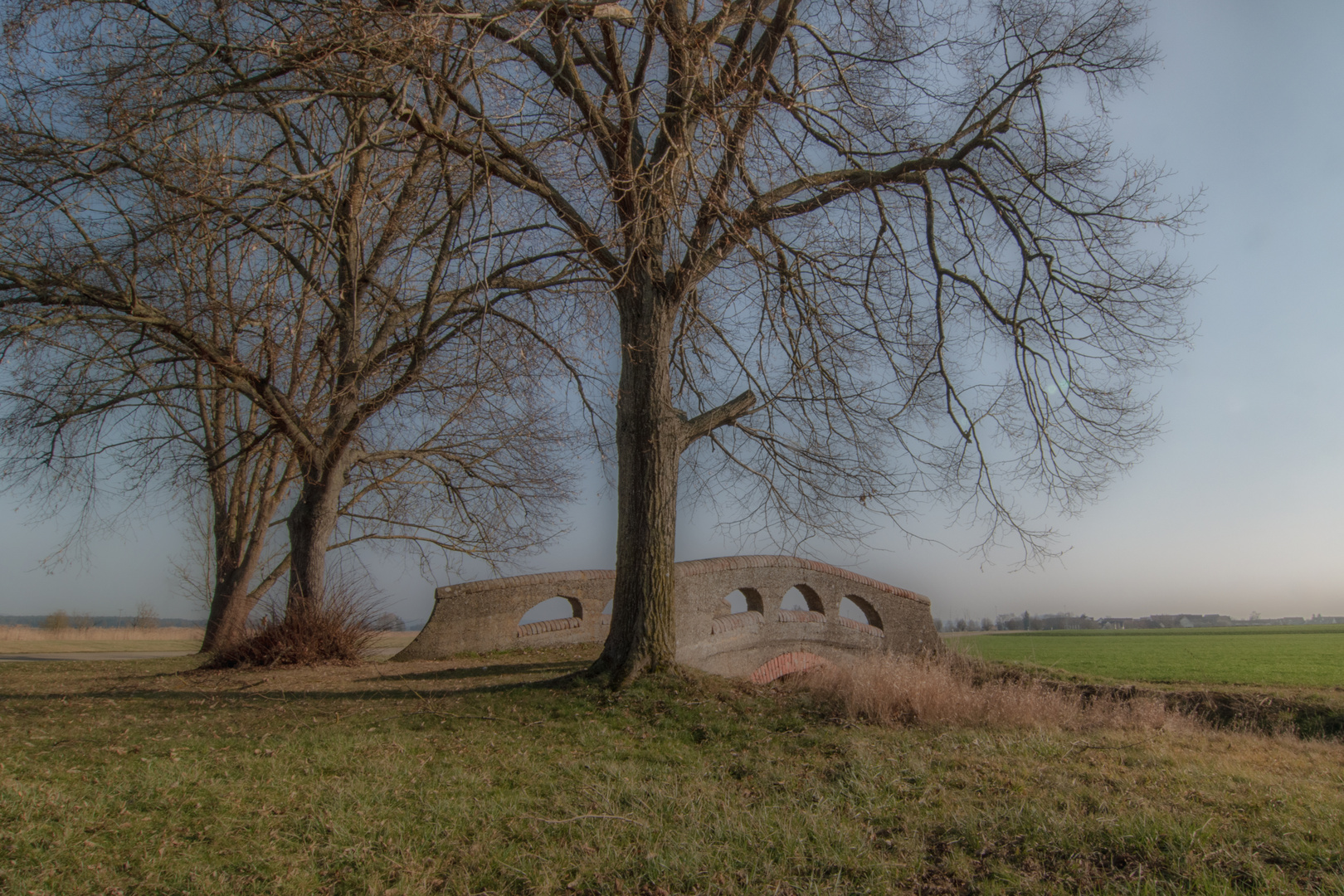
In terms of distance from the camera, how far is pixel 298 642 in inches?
404

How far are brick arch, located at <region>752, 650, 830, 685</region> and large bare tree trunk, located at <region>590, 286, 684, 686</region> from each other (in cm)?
650

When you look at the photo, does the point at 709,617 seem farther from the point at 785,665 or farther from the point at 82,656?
the point at 82,656

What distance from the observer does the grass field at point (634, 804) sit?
3.23 metres

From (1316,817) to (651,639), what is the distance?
16.2 ft

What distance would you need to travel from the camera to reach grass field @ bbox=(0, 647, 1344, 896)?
3229 millimetres

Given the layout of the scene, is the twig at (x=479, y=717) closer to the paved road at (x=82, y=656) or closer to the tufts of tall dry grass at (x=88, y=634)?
the paved road at (x=82, y=656)

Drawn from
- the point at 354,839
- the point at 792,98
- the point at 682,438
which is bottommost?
the point at 354,839

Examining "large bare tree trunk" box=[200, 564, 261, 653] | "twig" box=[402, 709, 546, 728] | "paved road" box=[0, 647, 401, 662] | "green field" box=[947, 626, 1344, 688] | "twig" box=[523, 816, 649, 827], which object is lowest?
"green field" box=[947, 626, 1344, 688]

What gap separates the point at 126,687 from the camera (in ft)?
27.9

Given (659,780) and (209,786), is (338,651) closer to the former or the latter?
(209,786)

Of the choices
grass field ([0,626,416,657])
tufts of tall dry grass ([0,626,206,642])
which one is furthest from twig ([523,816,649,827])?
tufts of tall dry grass ([0,626,206,642])

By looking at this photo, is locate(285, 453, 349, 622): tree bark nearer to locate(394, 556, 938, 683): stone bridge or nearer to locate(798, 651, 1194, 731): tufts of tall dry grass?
locate(394, 556, 938, 683): stone bridge

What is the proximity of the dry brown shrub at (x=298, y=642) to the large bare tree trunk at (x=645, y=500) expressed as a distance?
5.14 meters

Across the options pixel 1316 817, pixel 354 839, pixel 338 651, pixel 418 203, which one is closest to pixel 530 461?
pixel 338 651
